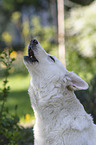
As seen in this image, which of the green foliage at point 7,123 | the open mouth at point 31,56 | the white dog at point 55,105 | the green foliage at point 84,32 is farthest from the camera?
the green foliage at point 84,32

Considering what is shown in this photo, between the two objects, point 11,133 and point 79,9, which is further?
point 79,9

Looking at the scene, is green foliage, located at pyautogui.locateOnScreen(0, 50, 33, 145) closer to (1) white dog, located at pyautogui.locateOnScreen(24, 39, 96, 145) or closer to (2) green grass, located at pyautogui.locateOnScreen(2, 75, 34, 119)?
(1) white dog, located at pyautogui.locateOnScreen(24, 39, 96, 145)

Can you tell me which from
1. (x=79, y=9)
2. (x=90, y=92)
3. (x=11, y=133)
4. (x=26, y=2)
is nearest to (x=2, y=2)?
(x=26, y=2)

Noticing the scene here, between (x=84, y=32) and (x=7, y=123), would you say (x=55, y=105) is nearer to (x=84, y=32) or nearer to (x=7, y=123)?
(x=7, y=123)

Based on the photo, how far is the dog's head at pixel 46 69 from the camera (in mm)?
2586

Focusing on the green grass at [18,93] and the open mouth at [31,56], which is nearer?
the open mouth at [31,56]

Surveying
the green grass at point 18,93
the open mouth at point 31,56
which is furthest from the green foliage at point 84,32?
the open mouth at point 31,56

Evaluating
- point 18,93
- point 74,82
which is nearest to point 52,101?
point 74,82

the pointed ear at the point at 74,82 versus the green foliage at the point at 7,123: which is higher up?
the pointed ear at the point at 74,82

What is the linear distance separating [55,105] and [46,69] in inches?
16.6

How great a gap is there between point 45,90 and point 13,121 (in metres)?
1.25

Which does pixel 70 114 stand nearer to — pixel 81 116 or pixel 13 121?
pixel 81 116

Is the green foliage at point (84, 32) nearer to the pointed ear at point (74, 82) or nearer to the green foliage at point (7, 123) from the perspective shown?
the green foliage at point (7, 123)

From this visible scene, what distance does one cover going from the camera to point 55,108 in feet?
8.46
